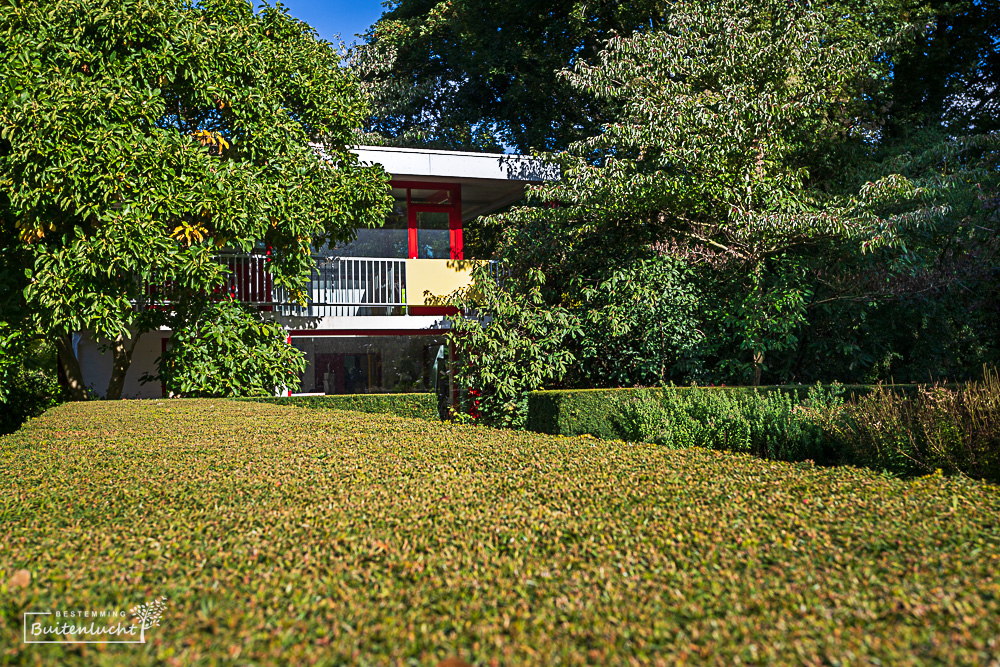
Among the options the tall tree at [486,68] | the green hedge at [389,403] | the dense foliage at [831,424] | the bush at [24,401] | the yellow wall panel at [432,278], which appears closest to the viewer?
the dense foliage at [831,424]

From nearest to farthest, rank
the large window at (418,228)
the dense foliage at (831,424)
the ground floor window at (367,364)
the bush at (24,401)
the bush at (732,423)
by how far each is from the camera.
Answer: the dense foliage at (831,424) → the bush at (732,423) → the bush at (24,401) → the large window at (418,228) → the ground floor window at (367,364)

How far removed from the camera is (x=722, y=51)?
38.3 feet

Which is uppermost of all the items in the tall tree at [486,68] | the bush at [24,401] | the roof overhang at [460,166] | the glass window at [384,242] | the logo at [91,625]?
the tall tree at [486,68]

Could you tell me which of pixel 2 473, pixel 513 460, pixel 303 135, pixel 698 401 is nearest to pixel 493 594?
pixel 513 460

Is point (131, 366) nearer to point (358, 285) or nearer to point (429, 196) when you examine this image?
point (358, 285)

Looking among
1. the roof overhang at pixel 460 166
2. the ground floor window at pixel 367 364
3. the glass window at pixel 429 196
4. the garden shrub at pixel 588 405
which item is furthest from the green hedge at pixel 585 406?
the glass window at pixel 429 196

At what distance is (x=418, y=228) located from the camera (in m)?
16.2

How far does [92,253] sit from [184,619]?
9.26m

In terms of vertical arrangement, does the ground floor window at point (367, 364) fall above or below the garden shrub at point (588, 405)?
above

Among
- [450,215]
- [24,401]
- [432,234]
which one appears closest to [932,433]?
[24,401]

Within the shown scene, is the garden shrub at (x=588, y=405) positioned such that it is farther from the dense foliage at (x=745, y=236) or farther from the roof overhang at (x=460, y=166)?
the roof overhang at (x=460, y=166)

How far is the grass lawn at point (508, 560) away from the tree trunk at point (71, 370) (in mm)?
10115

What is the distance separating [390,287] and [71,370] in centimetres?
631

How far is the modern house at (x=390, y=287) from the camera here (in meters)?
14.5
